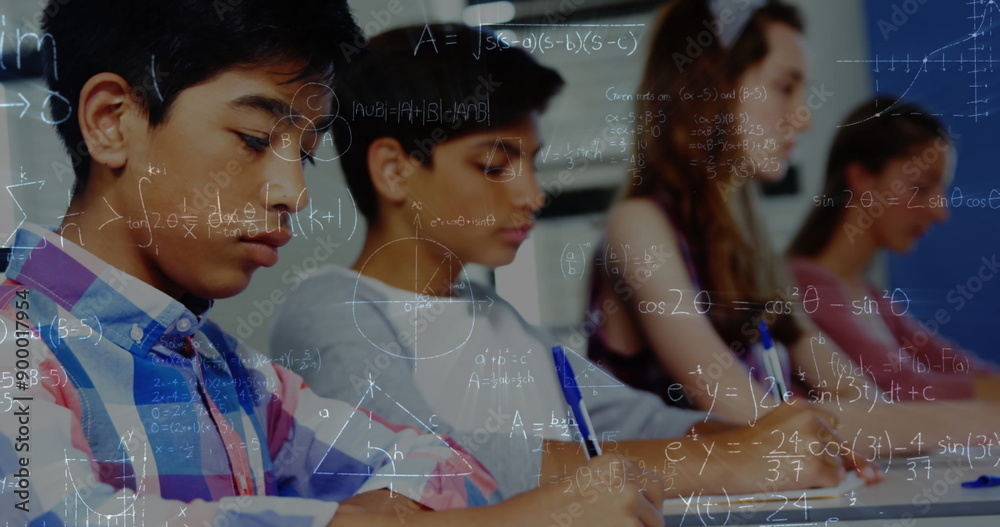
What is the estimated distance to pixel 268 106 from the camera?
102 cm

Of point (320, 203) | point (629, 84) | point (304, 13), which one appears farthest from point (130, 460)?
point (629, 84)

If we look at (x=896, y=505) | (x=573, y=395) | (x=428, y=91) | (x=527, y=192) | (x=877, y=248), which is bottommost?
(x=896, y=505)

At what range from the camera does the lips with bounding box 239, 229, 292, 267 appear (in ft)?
3.43

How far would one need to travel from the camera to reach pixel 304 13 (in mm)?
1044

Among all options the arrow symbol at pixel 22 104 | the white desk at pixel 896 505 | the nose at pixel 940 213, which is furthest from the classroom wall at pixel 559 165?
the white desk at pixel 896 505

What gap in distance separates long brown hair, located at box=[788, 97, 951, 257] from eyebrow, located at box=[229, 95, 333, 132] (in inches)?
22.6

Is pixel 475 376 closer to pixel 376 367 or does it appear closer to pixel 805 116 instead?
pixel 376 367

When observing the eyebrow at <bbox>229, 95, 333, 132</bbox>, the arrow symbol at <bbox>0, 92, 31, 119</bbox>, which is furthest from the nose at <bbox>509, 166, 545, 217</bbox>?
the arrow symbol at <bbox>0, 92, 31, 119</bbox>

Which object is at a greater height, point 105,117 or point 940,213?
point 105,117

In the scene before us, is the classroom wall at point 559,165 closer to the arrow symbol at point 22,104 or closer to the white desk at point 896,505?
the arrow symbol at point 22,104

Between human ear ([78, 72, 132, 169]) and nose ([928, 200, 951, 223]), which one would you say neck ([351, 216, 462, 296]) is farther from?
nose ([928, 200, 951, 223])

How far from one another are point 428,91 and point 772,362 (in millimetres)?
501

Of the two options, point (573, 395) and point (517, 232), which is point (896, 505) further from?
point (517, 232)

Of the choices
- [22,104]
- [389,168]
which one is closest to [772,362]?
[389,168]
